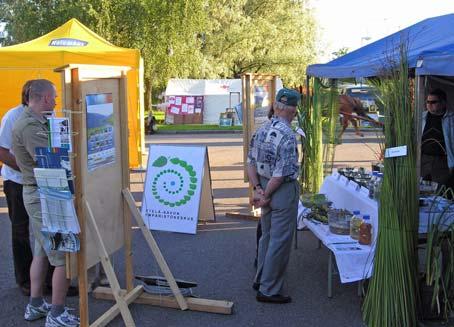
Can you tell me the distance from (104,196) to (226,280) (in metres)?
1.71

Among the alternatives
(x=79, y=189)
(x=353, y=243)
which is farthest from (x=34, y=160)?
→ (x=353, y=243)

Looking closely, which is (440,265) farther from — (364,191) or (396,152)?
(364,191)

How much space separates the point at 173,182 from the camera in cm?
634

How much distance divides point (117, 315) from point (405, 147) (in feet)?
8.47

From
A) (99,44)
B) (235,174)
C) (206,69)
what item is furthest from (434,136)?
(206,69)

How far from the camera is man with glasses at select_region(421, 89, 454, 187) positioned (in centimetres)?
584

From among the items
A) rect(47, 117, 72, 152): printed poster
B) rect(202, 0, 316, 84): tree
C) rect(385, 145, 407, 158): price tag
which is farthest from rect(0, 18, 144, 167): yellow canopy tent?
rect(202, 0, 316, 84): tree

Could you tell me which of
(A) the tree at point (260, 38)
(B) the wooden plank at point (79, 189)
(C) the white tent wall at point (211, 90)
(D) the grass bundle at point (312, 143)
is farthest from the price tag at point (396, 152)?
(A) the tree at point (260, 38)

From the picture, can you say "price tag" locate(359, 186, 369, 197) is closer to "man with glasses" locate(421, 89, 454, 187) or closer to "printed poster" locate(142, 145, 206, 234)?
"man with glasses" locate(421, 89, 454, 187)

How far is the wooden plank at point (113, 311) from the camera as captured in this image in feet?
13.5

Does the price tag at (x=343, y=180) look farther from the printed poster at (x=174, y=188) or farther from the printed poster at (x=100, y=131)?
the printed poster at (x=100, y=131)

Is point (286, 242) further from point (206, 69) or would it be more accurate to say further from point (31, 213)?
point (206, 69)

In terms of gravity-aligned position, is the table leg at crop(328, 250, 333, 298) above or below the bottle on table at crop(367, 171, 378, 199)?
below

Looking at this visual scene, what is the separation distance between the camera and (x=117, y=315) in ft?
14.3
